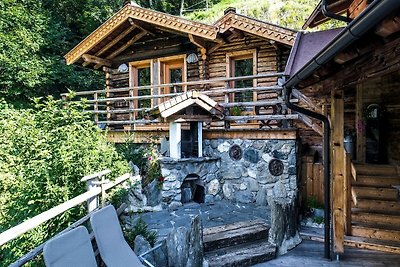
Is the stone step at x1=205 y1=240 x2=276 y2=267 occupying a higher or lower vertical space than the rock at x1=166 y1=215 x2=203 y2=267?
lower

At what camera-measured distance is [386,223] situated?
15.9ft

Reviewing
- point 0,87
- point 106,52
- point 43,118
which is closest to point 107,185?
point 43,118

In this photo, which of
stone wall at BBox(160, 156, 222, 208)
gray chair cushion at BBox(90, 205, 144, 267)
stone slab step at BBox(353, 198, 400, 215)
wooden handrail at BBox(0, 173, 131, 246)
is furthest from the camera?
stone wall at BBox(160, 156, 222, 208)

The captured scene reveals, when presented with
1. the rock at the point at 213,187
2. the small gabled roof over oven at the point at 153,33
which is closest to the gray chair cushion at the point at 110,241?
the rock at the point at 213,187

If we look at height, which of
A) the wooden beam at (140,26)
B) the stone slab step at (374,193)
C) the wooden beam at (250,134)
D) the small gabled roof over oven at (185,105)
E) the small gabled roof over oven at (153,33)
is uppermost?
the wooden beam at (140,26)

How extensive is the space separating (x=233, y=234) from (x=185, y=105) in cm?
310

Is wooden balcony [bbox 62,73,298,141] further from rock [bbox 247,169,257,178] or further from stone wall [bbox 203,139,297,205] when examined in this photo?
rock [bbox 247,169,257,178]

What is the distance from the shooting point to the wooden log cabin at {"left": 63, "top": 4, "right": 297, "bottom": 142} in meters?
7.66

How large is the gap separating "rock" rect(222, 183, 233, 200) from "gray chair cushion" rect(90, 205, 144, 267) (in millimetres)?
4198

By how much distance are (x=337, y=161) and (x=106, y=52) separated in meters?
9.16

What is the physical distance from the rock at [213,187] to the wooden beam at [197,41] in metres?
4.16

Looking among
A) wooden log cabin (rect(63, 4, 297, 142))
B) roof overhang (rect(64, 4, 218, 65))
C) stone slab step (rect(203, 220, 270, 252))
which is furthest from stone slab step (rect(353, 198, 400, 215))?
roof overhang (rect(64, 4, 218, 65))

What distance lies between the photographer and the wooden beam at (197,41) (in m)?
8.98

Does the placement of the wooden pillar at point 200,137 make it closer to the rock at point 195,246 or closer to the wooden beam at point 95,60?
the rock at point 195,246
